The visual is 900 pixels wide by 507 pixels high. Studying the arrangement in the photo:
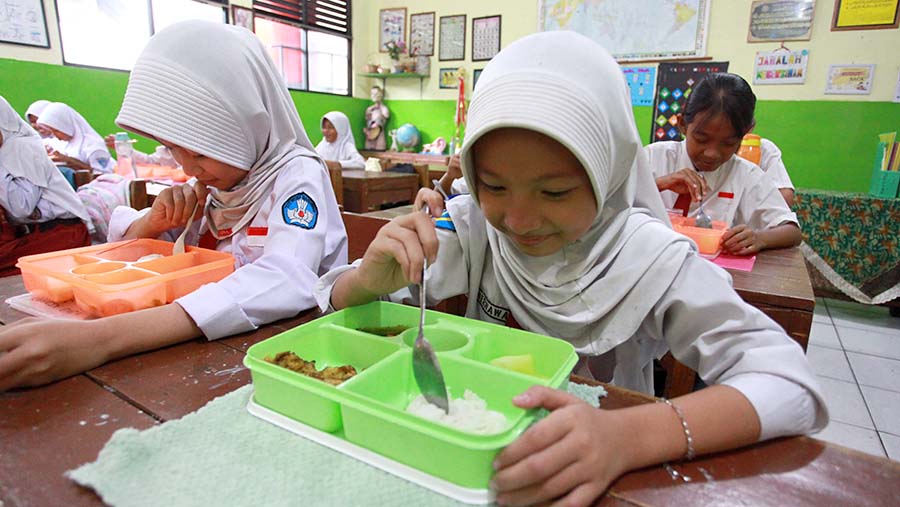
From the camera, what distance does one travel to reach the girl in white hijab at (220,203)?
80 cm

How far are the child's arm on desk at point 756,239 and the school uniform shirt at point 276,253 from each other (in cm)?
132

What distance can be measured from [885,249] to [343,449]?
4.27 metres

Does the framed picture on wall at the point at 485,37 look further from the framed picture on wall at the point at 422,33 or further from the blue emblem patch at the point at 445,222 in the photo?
the blue emblem patch at the point at 445,222

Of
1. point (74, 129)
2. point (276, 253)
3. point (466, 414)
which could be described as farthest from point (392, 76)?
point (466, 414)

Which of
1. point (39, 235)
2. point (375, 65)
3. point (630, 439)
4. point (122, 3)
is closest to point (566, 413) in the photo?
point (630, 439)

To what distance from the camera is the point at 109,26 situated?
4527 mm

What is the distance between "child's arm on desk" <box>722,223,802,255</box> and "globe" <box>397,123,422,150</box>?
508 centimetres

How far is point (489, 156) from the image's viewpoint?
0.81 metres

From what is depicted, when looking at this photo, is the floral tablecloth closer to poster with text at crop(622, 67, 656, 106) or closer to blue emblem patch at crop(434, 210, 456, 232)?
poster with text at crop(622, 67, 656, 106)

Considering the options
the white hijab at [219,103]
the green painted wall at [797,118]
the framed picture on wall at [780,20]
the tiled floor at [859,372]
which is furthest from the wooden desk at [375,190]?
the framed picture on wall at [780,20]

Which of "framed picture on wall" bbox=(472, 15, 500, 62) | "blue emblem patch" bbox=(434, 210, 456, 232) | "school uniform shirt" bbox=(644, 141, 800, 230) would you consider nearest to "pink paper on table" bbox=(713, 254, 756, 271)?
"school uniform shirt" bbox=(644, 141, 800, 230)

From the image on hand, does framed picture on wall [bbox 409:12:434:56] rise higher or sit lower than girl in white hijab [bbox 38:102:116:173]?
higher

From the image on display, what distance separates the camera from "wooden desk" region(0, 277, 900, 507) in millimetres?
517

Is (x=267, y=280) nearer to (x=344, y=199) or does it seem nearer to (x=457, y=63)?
(x=344, y=199)
